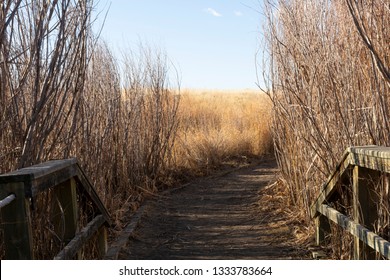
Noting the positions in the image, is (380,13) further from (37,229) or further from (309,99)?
(37,229)

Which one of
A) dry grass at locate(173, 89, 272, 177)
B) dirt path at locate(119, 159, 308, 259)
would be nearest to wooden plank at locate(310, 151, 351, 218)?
dirt path at locate(119, 159, 308, 259)

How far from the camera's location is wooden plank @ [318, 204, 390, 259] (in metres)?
2.60

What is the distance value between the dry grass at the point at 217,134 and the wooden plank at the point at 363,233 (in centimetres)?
485

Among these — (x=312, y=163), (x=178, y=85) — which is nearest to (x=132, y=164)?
(x=178, y=85)

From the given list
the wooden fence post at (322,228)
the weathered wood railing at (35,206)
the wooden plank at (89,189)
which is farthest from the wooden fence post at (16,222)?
the wooden fence post at (322,228)

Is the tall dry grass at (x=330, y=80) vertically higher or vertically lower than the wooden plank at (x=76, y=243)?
higher

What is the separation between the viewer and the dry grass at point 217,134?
31.2 ft

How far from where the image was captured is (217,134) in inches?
428

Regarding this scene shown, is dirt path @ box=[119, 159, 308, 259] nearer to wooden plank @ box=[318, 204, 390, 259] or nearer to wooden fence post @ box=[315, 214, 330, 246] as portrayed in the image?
wooden fence post @ box=[315, 214, 330, 246]

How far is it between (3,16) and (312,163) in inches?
106

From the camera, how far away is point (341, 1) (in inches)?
147

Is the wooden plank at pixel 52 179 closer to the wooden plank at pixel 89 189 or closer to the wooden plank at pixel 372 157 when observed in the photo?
the wooden plank at pixel 89 189

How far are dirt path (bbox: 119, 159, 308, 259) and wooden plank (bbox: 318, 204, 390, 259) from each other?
0.61m

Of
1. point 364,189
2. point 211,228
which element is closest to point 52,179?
point 364,189
